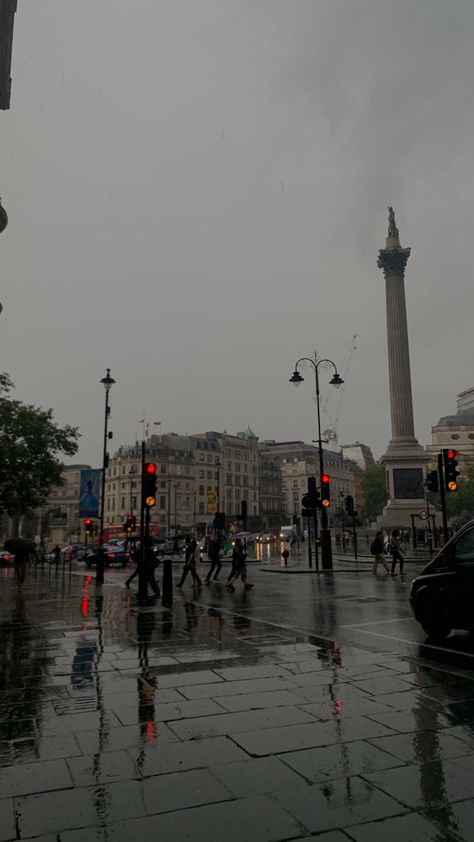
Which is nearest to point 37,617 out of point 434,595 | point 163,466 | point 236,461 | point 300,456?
point 434,595

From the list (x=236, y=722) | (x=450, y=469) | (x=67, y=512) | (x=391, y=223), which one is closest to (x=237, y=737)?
(x=236, y=722)

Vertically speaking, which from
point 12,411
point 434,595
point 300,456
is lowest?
point 434,595

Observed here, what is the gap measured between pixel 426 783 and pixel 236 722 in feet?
5.75

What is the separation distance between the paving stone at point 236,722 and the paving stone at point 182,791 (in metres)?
0.77

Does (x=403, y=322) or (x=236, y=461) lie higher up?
(x=403, y=322)

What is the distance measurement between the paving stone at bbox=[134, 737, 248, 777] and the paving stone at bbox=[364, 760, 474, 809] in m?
1.01

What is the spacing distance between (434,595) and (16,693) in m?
5.98

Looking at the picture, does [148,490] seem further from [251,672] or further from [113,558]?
[113,558]

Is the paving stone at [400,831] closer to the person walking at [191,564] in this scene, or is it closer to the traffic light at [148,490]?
the traffic light at [148,490]

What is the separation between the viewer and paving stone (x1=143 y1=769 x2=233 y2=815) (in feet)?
11.3

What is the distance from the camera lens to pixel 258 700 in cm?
559

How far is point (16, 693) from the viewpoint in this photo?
19.7 feet

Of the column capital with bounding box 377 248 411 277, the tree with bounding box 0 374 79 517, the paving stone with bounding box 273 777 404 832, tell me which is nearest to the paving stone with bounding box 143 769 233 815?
the paving stone with bounding box 273 777 404 832

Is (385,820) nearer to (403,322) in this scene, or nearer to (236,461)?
(403,322)
